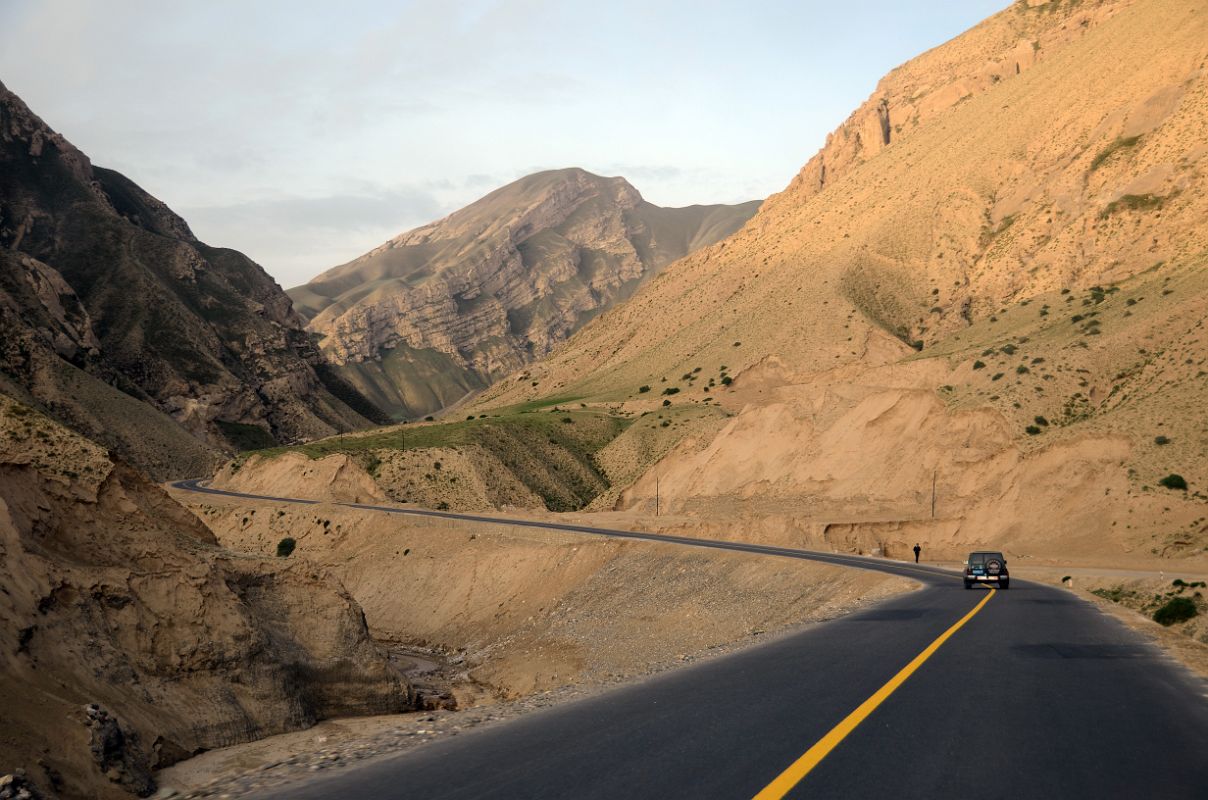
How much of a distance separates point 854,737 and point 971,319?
95983 millimetres

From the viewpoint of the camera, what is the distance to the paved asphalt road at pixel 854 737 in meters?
7.79

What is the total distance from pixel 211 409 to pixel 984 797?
467 feet

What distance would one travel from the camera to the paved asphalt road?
307 inches

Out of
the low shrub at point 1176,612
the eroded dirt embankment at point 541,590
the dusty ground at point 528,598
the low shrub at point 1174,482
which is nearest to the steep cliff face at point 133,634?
the dusty ground at point 528,598

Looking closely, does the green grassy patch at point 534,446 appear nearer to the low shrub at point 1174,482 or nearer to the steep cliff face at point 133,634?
the low shrub at point 1174,482

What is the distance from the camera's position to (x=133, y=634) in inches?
891

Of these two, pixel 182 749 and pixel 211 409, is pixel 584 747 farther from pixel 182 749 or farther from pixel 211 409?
pixel 211 409

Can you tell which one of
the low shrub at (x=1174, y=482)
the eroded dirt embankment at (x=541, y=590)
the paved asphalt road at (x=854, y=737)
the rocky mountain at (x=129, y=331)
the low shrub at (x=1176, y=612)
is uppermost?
the rocky mountain at (x=129, y=331)

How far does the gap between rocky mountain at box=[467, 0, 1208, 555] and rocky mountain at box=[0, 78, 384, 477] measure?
38705 mm

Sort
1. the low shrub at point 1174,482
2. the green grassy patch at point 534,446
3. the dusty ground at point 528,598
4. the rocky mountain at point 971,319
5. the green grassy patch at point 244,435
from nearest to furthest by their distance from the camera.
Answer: the dusty ground at point 528,598, the low shrub at point 1174,482, the rocky mountain at point 971,319, the green grassy patch at point 534,446, the green grassy patch at point 244,435

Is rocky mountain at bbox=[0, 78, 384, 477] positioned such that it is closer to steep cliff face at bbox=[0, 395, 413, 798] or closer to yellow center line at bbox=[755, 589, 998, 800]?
steep cliff face at bbox=[0, 395, 413, 798]

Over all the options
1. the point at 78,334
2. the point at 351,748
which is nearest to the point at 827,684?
the point at 351,748

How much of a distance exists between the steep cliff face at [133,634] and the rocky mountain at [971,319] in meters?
37.0

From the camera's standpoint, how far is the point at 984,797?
745 centimetres
